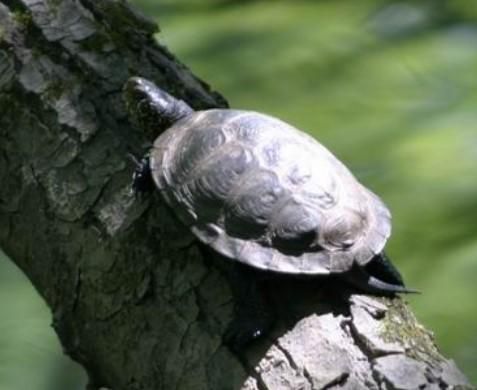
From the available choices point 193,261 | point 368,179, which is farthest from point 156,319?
point 368,179

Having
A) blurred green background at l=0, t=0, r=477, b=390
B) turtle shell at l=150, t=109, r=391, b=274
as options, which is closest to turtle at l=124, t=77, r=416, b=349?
turtle shell at l=150, t=109, r=391, b=274

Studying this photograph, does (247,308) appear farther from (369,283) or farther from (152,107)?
(152,107)

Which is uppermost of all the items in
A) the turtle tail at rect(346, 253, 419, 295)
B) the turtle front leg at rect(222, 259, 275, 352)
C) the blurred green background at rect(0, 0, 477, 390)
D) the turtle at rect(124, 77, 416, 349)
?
the turtle at rect(124, 77, 416, 349)

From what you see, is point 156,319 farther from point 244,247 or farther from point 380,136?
point 380,136

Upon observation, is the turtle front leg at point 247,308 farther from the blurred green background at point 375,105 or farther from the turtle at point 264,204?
the blurred green background at point 375,105

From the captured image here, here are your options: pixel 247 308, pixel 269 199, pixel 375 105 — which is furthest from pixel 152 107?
pixel 375 105

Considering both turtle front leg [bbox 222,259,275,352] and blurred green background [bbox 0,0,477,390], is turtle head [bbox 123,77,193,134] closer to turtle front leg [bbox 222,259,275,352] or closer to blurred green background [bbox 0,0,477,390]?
turtle front leg [bbox 222,259,275,352]
